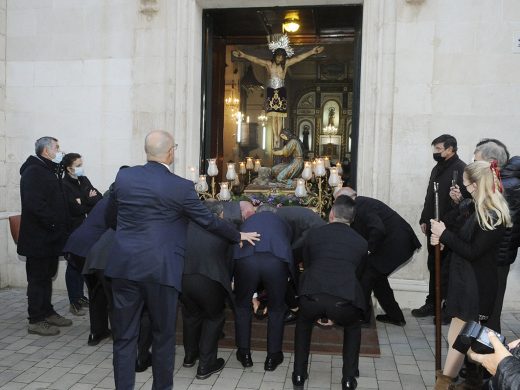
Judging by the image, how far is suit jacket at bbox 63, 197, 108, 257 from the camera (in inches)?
208

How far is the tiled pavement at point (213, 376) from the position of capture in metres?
4.45

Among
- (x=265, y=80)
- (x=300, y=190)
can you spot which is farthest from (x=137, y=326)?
(x=265, y=80)

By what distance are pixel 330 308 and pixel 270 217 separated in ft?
3.40

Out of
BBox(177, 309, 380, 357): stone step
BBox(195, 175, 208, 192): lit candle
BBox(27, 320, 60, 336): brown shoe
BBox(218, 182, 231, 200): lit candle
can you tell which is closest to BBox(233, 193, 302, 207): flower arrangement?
BBox(218, 182, 231, 200): lit candle

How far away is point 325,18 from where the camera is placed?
8.90 meters

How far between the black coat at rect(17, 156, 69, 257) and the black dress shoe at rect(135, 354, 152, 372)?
179cm

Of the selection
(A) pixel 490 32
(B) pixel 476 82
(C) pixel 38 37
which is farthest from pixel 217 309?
(C) pixel 38 37

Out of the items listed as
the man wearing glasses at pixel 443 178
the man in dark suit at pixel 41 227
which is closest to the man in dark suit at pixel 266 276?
the man wearing glasses at pixel 443 178

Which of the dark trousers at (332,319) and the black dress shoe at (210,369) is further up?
the dark trousers at (332,319)

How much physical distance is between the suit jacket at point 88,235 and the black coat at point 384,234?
2.50 m

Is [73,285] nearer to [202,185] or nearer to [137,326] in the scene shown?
[202,185]

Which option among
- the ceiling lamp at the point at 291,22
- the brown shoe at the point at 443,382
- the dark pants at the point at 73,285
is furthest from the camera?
the ceiling lamp at the point at 291,22

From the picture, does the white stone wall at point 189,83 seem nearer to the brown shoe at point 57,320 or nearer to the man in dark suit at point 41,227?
the man in dark suit at point 41,227

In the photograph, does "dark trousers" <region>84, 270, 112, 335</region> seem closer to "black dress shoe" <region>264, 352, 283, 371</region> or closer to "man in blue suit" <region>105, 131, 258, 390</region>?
"man in blue suit" <region>105, 131, 258, 390</region>
